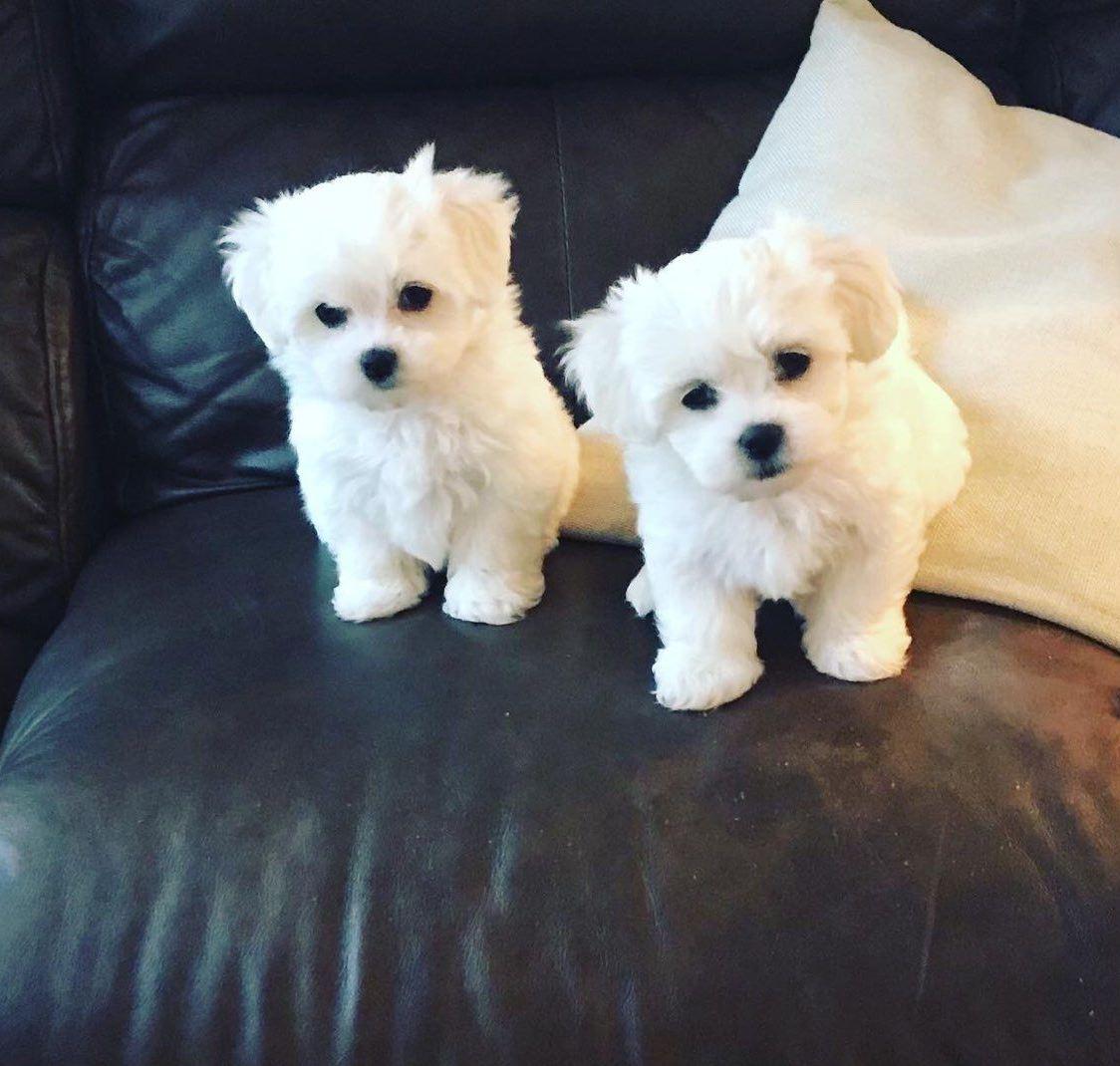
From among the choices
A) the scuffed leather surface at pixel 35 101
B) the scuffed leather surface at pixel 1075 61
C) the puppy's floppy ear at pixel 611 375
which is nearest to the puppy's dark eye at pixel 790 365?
the puppy's floppy ear at pixel 611 375

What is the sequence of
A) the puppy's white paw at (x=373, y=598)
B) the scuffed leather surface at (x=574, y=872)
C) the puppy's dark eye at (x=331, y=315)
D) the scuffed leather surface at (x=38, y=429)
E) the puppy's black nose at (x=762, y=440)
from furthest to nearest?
the scuffed leather surface at (x=38, y=429), the puppy's white paw at (x=373, y=598), the puppy's dark eye at (x=331, y=315), the puppy's black nose at (x=762, y=440), the scuffed leather surface at (x=574, y=872)

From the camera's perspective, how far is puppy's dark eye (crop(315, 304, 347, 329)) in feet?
4.40

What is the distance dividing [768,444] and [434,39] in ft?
3.16

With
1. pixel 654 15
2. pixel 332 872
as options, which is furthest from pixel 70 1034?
pixel 654 15

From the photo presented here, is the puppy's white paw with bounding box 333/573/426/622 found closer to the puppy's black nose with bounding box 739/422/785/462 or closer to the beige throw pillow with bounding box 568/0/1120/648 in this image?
the beige throw pillow with bounding box 568/0/1120/648

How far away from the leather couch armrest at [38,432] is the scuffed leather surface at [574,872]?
18.0 inches

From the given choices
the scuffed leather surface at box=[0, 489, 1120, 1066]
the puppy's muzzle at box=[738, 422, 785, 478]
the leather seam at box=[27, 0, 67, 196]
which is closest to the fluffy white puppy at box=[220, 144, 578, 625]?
the scuffed leather surface at box=[0, 489, 1120, 1066]

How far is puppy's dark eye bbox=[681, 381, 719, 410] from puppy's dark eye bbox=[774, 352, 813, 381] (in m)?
0.07

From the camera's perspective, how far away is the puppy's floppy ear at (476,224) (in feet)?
4.40

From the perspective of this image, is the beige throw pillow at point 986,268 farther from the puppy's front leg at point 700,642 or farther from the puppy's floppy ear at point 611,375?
the puppy's floppy ear at point 611,375

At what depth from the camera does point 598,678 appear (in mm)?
1281

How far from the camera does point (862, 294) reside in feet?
3.76

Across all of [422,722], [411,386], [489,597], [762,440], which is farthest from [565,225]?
[422,722]

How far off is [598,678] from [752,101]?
1.02 metres
